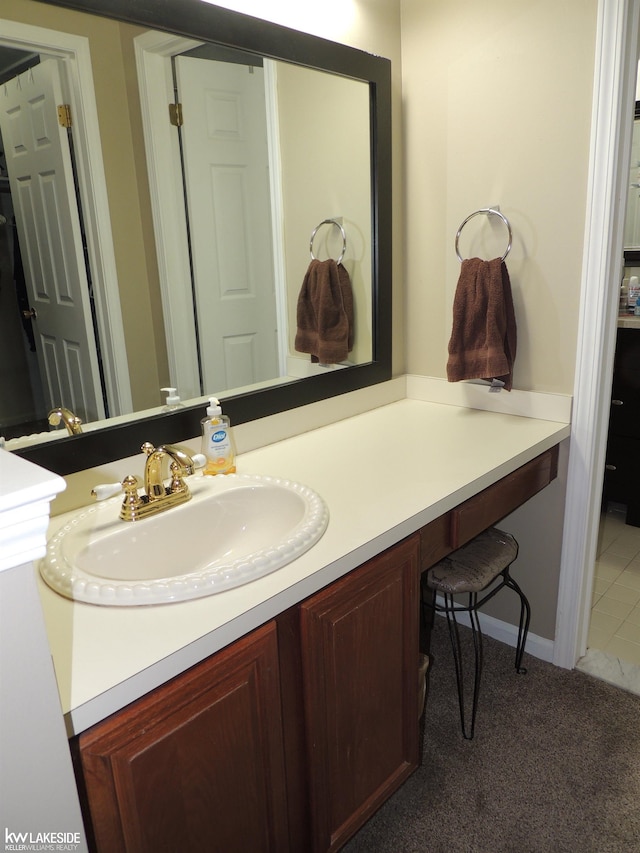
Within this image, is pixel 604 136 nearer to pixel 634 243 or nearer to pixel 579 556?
pixel 579 556

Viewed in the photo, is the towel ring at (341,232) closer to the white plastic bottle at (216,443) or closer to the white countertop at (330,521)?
the white countertop at (330,521)

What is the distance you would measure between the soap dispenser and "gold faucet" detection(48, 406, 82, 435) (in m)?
0.21

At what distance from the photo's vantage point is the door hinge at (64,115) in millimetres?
1180

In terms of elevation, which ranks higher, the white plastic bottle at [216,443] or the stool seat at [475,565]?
the white plastic bottle at [216,443]

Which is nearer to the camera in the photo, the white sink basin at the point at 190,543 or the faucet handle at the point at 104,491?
the white sink basin at the point at 190,543

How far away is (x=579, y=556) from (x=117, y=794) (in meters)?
1.47

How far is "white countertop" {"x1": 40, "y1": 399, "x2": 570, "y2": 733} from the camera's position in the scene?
0.82m

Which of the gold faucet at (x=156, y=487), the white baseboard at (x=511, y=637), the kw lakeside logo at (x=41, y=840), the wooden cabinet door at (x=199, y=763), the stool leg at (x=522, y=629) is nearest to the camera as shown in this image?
the kw lakeside logo at (x=41, y=840)

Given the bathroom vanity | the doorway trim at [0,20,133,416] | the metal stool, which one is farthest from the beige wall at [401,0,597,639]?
the doorway trim at [0,20,133,416]

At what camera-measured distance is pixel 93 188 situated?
1.25 m

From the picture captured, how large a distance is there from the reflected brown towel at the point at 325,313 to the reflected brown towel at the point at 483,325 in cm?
32

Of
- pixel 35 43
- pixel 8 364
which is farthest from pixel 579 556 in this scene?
pixel 35 43

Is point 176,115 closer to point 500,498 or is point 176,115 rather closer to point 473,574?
point 500,498

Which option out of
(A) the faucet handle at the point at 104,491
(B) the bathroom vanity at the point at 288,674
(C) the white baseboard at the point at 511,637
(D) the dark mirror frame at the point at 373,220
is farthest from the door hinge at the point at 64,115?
→ (C) the white baseboard at the point at 511,637
